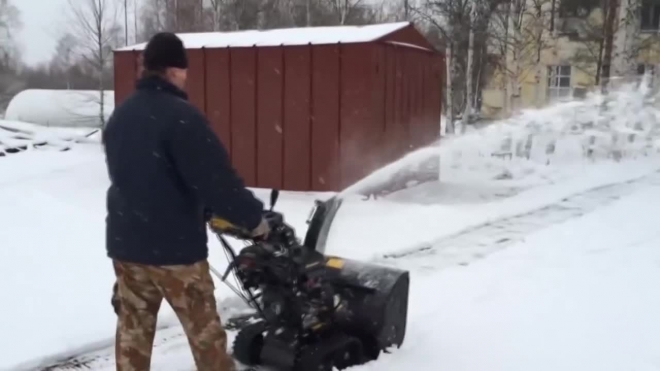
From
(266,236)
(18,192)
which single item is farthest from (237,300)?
(18,192)

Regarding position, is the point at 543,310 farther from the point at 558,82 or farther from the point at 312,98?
the point at 558,82

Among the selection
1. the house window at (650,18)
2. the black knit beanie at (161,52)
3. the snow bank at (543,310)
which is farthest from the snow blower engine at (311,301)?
the house window at (650,18)

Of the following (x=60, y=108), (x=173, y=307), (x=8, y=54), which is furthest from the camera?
(x=8, y=54)

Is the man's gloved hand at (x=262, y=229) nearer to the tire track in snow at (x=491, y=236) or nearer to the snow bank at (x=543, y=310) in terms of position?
the snow bank at (x=543, y=310)

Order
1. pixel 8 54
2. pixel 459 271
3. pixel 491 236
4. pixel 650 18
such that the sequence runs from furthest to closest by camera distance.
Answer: pixel 8 54, pixel 650 18, pixel 491 236, pixel 459 271

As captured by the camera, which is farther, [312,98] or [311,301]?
[312,98]

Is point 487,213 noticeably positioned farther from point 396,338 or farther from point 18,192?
point 18,192

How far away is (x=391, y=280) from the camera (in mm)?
4746

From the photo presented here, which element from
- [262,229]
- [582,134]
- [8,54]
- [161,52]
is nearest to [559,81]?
[582,134]

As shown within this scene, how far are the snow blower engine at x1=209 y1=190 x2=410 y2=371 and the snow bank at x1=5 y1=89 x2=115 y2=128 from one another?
25924 mm

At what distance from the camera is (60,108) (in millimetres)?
30078

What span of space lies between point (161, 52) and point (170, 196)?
0.72m

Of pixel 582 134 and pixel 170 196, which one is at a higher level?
pixel 170 196

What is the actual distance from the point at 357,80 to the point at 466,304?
620cm
